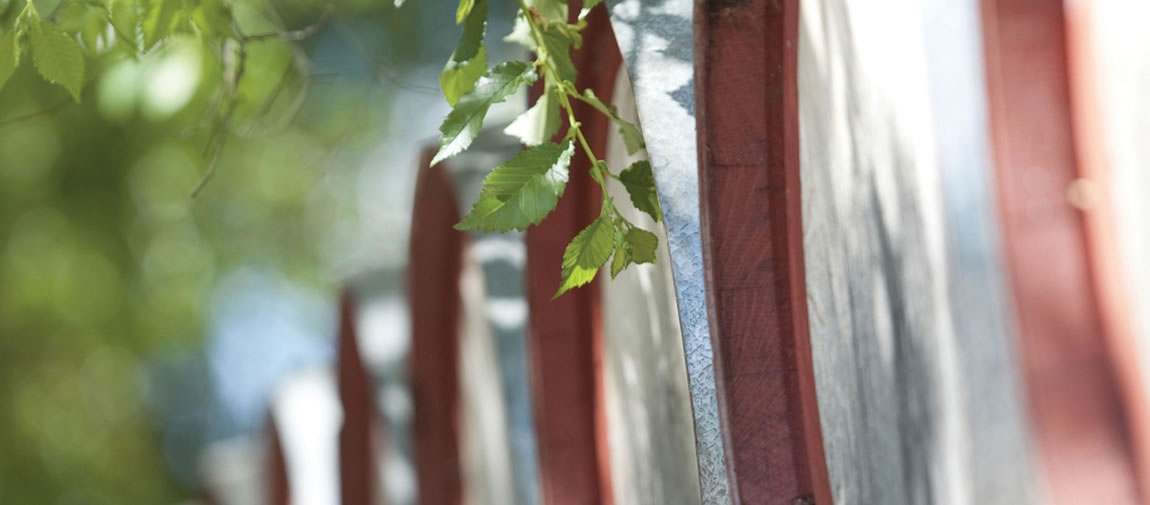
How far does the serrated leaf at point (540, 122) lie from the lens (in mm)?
1541

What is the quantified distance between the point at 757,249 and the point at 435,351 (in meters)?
2.80

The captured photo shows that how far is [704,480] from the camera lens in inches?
69.9

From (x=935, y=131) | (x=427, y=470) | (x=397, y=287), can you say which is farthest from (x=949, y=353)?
(x=397, y=287)

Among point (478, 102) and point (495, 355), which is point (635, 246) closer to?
point (478, 102)

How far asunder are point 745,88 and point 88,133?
804 centimetres

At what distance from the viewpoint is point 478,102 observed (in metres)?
1.43

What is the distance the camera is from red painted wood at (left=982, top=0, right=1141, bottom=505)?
1208 millimetres

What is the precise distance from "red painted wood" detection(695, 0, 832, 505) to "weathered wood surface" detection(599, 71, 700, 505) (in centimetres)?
57

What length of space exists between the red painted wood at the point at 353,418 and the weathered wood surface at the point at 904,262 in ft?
12.2

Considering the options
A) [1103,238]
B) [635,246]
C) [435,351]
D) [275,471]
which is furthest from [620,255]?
[275,471]

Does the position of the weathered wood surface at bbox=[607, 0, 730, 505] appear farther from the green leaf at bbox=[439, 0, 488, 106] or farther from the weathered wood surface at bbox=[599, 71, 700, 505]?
A: the weathered wood surface at bbox=[599, 71, 700, 505]

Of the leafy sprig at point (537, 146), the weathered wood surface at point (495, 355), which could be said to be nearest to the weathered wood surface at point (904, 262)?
the leafy sprig at point (537, 146)

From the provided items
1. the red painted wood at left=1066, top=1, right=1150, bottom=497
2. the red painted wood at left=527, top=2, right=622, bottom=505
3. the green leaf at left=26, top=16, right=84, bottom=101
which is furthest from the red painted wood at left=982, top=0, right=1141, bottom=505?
the red painted wood at left=527, top=2, right=622, bottom=505

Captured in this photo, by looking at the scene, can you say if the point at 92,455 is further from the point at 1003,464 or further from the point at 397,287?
the point at 1003,464
